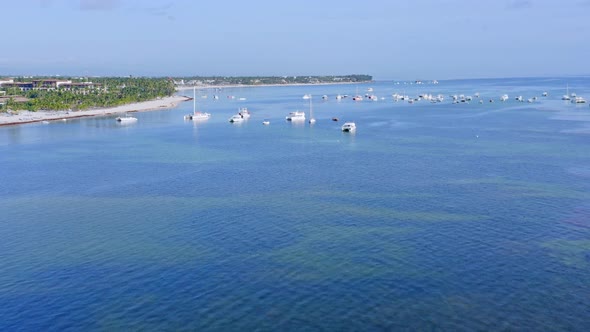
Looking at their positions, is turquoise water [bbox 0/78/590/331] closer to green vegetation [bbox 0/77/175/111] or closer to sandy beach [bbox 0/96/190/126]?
sandy beach [bbox 0/96/190/126]

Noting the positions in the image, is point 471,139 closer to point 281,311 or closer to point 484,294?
point 484,294

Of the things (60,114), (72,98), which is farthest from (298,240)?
(72,98)

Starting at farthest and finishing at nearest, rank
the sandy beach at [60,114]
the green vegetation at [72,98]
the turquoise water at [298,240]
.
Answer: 1. the green vegetation at [72,98]
2. the sandy beach at [60,114]
3. the turquoise water at [298,240]

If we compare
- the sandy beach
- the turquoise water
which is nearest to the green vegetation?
the sandy beach

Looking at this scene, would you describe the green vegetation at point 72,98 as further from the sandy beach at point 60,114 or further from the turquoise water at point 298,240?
the turquoise water at point 298,240

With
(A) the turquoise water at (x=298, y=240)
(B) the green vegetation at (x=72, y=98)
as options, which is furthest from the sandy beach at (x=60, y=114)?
(A) the turquoise water at (x=298, y=240)

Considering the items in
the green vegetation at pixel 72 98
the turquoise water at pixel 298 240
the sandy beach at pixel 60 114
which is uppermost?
the green vegetation at pixel 72 98

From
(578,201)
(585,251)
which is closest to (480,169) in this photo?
(578,201)

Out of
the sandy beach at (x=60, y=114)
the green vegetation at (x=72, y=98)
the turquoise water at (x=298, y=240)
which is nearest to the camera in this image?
the turquoise water at (x=298, y=240)

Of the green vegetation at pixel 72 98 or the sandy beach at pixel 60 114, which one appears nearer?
the sandy beach at pixel 60 114
